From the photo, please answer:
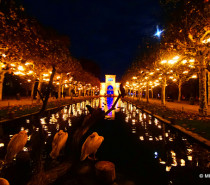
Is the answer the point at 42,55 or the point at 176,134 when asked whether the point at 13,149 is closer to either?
the point at 176,134

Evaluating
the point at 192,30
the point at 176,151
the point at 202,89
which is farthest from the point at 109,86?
the point at 176,151

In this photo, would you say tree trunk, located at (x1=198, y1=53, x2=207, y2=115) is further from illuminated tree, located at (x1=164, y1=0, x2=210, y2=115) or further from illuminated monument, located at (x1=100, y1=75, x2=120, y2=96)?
illuminated monument, located at (x1=100, y1=75, x2=120, y2=96)

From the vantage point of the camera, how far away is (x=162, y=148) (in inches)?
251

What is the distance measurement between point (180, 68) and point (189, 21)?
43.4 feet

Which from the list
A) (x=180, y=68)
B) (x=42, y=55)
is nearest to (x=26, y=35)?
(x=42, y=55)

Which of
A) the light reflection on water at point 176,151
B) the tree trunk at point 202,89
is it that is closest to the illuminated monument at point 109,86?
the tree trunk at point 202,89

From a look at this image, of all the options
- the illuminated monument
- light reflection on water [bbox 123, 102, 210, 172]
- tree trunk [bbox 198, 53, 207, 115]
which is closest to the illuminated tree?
tree trunk [bbox 198, 53, 207, 115]

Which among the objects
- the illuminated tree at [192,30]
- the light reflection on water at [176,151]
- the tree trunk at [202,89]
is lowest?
the light reflection on water at [176,151]

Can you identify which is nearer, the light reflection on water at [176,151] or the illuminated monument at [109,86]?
the light reflection on water at [176,151]

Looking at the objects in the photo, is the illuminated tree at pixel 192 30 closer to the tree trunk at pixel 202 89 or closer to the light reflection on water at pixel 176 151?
the tree trunk at pixel 202 89

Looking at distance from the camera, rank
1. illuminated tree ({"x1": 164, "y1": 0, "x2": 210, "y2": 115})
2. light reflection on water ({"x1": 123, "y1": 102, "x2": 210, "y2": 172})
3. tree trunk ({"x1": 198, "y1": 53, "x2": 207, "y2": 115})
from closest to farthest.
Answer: light reflection on water ({"x1": 123, "y1": 102, "x2": 210, "y2": 172})
illuminated tree ({"x1": 164, "y1": 0, "x2": 210, "y2": 115})
tree trunk ({"x1": 198, "y1": 53, "x2": 207, "y2": 115})

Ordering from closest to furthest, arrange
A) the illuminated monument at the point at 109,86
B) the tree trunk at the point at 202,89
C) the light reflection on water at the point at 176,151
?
the light reflection on water at the point at 176,151 → the tree trunk at the point at 202,89 → the illuminated monument at the point at 109,86

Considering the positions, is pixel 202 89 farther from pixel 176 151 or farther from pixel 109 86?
pixel 109 86

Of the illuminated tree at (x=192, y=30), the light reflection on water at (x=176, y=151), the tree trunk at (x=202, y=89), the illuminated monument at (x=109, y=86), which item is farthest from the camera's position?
the illuminated monument at (x=109, y=86)
